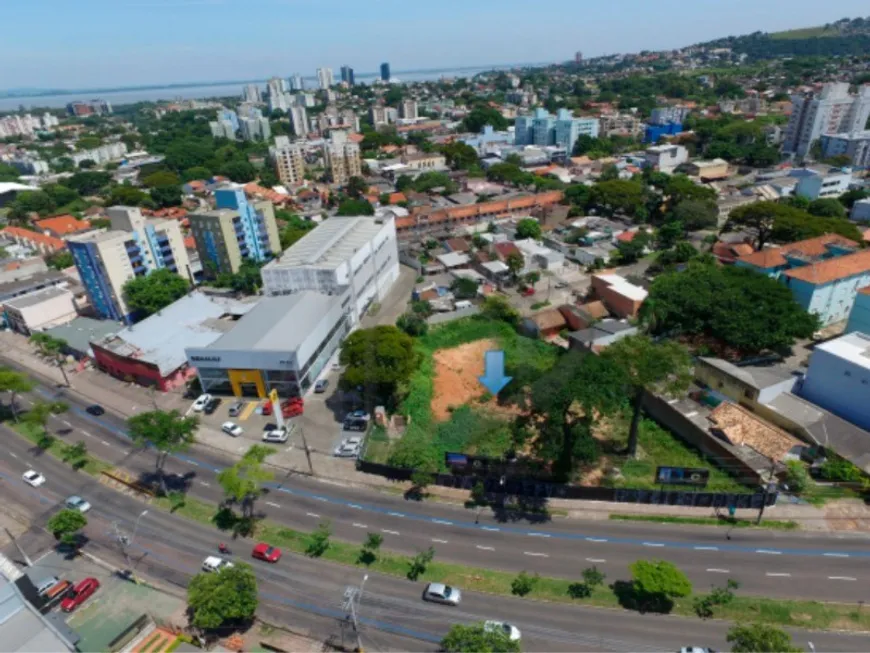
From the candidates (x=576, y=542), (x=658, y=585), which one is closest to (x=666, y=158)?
(x=576, y=542)

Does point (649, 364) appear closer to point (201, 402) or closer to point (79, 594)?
point (79, 594)

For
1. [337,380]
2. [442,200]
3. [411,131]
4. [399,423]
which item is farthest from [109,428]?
[411,131]

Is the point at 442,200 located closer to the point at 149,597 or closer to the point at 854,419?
the point at 854,419

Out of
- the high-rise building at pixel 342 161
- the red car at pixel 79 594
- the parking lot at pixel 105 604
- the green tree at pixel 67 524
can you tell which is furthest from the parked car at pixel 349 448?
the high-rise building at pixel 342 161

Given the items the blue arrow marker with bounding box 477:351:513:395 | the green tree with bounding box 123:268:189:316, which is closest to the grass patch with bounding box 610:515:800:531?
the blue arrow marker with bounding box 477:351:513:395

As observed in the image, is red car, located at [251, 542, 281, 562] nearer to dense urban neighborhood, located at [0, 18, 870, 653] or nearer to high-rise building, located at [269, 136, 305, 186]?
dense urban neighborhood, located at [0, 18, 870, 653]

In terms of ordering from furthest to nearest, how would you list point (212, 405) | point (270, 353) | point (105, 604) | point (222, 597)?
point (212, 405)
point (270, 353)
point (105, 604)
point (222, 597)
